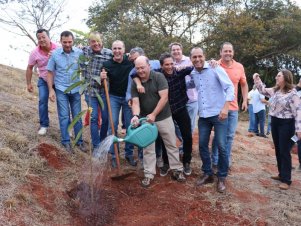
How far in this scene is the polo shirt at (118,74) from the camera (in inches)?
171

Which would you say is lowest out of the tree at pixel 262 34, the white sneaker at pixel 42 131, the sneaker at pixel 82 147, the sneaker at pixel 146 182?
the sneaker at pixel 146 182

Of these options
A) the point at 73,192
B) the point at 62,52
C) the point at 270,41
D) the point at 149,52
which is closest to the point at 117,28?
the point at 149,52

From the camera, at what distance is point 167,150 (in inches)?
167

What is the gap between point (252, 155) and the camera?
6762 millimetres

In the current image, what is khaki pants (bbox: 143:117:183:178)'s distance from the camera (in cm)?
409

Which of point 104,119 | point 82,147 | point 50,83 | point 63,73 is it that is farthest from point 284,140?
point 50,83

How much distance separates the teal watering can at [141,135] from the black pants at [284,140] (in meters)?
1.74

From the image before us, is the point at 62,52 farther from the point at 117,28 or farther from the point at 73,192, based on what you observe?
the point at 117,28

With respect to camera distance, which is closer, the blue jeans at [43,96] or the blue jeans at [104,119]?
the blue jeans at [104,119]

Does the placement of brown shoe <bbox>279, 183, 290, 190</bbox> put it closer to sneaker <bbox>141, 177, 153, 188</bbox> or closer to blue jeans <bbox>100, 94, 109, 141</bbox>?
sneaker <bbox>141, 177, 153, 188</bbox>

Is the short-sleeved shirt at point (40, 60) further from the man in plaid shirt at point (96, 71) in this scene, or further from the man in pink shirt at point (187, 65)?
the man in pink shirt at point (187, 65)

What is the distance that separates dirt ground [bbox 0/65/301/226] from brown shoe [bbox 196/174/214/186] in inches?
2.5

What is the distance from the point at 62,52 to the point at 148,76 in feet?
4.06

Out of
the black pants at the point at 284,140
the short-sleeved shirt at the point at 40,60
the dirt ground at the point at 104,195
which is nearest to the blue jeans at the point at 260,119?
the dirt ground at the point at 104,195
